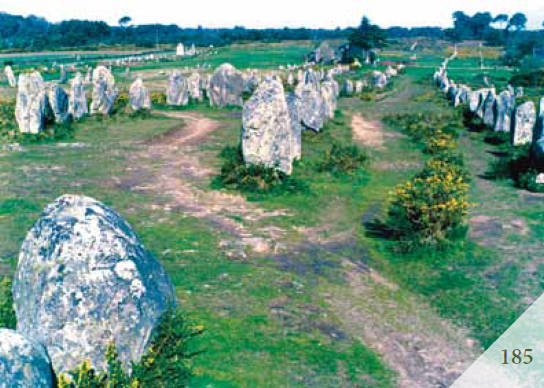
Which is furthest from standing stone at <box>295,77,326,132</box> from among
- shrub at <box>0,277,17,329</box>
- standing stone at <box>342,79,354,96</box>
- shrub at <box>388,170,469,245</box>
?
shrub at <box>0,277,17,329</box>

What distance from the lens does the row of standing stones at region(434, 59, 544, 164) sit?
778 inches

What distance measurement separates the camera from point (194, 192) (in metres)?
17.8

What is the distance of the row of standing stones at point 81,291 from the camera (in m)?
6.86

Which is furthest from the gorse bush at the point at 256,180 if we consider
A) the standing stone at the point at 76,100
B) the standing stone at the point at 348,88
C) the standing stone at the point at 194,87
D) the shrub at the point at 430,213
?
the standing stone at the point at 348,88

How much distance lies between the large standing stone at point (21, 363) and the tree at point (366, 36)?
7709 cm

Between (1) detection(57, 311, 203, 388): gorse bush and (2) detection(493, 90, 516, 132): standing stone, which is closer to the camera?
(1) detection(57, 311, 203, 388): gorse bush

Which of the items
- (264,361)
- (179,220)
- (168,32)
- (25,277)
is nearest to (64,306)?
(25,277)

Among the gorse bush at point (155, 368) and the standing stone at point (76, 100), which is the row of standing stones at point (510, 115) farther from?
the standing stone at point (76, 100)

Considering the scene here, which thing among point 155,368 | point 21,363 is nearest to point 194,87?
point 155,368

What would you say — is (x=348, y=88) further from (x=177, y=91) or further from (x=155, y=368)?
(x=155, y=368)

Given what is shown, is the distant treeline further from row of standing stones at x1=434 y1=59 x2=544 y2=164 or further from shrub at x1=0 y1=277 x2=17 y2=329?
shrub at x1=0 y1=277 x2=17 y2=329

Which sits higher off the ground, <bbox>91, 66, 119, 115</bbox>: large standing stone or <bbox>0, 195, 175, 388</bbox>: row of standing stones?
<bbox>91, 66, 119, 115</bbox>: large standing stone

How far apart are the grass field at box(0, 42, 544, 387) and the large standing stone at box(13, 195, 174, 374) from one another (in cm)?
147

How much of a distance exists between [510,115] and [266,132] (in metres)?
15.7
